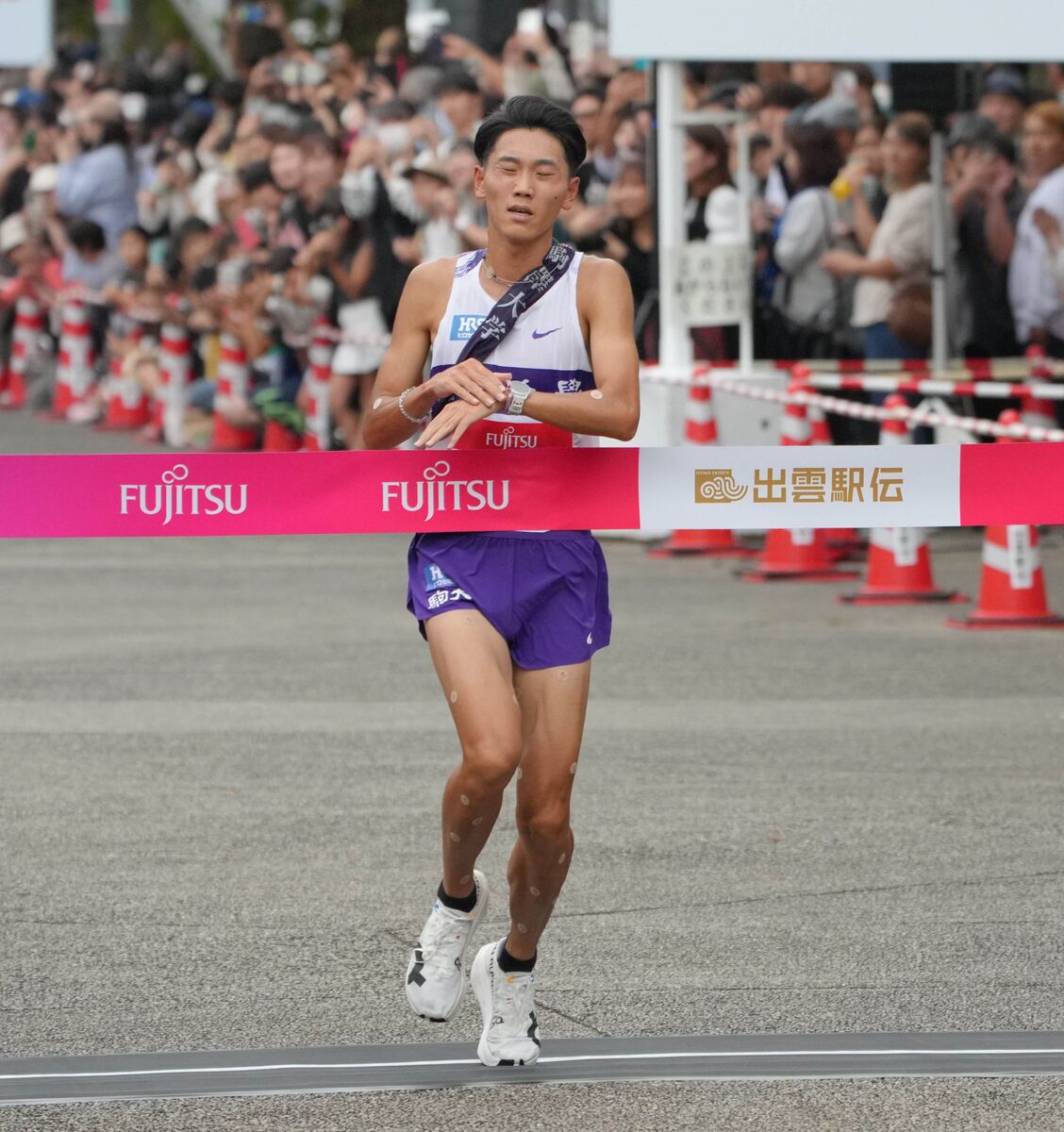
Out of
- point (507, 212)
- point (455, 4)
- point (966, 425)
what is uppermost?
point (455, 4)

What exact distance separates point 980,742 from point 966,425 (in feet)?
10.9

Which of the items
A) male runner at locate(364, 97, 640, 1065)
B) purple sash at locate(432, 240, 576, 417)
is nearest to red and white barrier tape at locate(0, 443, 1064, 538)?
male runner at locate(364, 97, 640, 1065)

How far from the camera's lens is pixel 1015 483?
650 centimetres

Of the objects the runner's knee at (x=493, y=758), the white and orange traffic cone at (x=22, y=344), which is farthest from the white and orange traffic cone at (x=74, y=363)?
the runner's knee at (x=493, y=758)

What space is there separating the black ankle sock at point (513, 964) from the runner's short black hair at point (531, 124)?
1.73 m

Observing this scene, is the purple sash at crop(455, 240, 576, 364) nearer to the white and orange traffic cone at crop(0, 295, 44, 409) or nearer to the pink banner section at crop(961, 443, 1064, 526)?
the pink banner section at crop(961, 443, 1064, 526)

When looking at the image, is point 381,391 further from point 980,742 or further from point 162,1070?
point 980,742

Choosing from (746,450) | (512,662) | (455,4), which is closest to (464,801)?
(512,662)

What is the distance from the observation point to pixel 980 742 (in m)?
9.73

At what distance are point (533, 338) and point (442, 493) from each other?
1.40ft

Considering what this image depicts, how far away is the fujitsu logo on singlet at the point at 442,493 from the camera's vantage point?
19.1ft

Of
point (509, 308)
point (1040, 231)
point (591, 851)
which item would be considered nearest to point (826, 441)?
point (1040, 231)

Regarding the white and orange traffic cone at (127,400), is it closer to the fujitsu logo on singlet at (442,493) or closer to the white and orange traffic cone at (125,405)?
the white and orange traffic cone at (125,405)

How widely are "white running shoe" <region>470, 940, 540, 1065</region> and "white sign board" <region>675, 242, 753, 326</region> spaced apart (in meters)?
11.2
